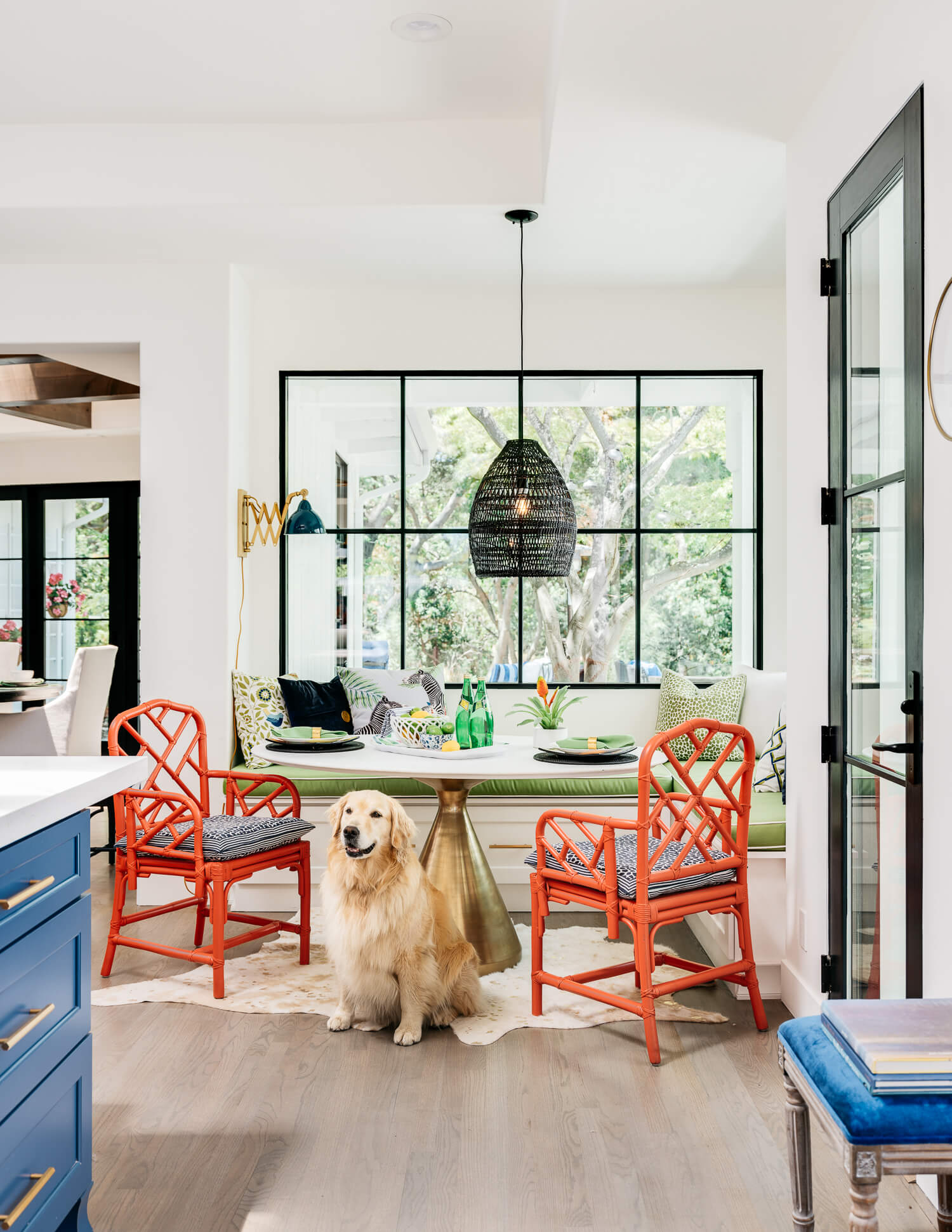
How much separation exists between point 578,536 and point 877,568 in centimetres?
277

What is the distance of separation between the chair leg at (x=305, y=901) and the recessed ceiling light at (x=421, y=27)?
2724mm

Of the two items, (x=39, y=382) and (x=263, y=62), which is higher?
(x=263, y=62)

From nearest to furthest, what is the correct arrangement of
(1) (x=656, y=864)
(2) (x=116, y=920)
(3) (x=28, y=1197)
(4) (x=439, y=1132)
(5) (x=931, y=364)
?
(3) (x=28, y=1197)
(5) (x=931, y=364)
(4) (x=439, y=1132)
(1) (x=656, y=864)
(2) (x=116, y=920)

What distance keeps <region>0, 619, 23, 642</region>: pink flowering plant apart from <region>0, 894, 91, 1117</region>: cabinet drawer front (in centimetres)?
428

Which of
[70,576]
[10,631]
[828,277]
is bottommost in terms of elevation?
[10,631]

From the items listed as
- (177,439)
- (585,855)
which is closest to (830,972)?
(585,855)

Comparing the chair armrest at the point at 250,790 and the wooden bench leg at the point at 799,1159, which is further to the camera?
the chair armrest at the point at 250,790

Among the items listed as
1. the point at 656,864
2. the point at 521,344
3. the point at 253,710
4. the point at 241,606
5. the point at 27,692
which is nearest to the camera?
the point at 656,864

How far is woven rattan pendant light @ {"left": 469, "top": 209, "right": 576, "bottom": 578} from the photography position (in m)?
4.05

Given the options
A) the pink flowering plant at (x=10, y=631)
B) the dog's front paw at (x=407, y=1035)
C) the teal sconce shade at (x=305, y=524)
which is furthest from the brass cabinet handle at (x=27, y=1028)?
the pink flowering plant at (x=10, y=631)

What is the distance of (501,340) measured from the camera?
507 centimetres

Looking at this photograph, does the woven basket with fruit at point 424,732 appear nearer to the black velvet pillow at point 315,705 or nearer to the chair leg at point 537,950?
the chair leg at point 537,950

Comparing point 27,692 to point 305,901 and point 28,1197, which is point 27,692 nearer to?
point 305,901

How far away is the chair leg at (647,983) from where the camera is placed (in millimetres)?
2693
